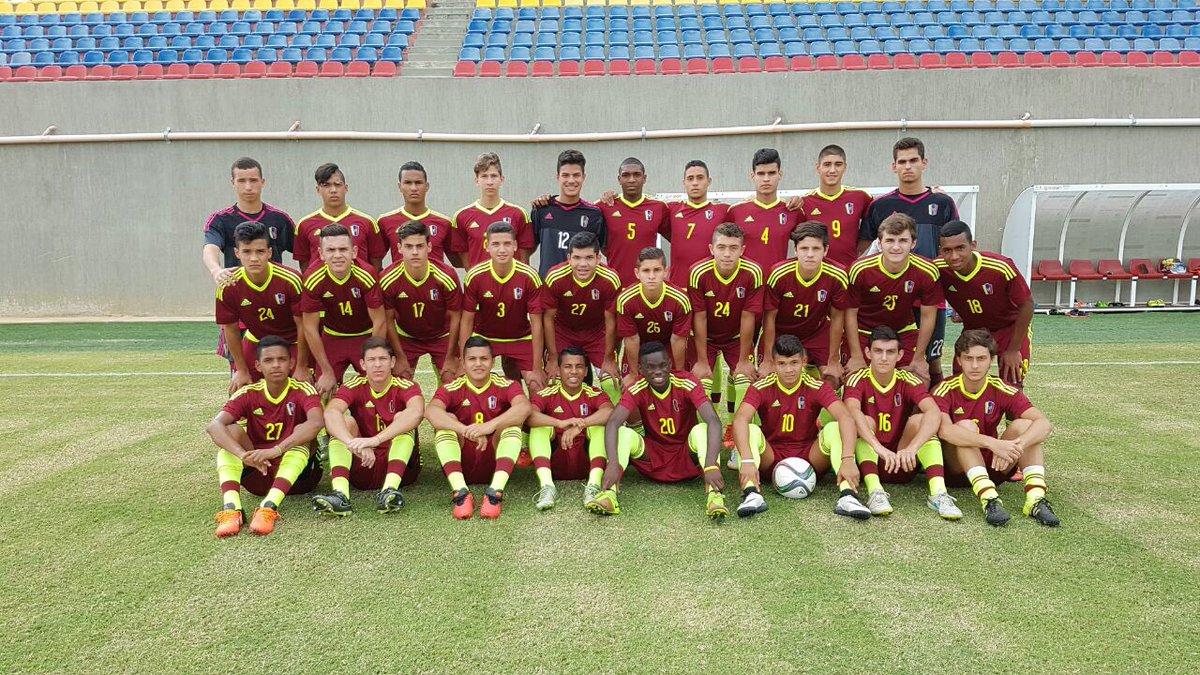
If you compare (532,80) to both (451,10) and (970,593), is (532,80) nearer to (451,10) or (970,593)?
(451,10)

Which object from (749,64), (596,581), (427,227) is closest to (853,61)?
(749,64)

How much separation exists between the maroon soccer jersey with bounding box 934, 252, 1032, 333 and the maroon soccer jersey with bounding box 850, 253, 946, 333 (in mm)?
118

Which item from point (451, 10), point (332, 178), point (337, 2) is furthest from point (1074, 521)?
point (337, 2)

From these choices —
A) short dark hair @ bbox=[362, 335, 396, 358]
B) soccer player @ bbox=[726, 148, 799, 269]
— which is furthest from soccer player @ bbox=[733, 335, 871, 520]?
Result: short dark hair @ bbox=[362, 335, 396, 358]

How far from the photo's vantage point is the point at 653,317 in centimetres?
486

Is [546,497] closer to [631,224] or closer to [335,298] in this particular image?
[335,298]

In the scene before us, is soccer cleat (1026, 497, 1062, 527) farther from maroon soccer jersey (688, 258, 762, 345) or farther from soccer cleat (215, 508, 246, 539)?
soccer cleat (215, 508, 246, 539)

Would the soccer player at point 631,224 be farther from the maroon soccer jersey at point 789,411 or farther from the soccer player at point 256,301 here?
the soccer player at point 256,301

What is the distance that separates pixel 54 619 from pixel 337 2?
674 inches

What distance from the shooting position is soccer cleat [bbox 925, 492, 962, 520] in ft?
12.6

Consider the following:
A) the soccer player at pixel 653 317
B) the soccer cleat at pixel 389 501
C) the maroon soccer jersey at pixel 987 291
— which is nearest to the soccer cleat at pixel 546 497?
the soccer cleat at pixel 389 501

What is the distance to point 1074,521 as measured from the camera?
3.80 metres

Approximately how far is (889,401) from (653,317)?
146 centimetres

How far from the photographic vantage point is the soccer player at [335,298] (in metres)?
4.69
